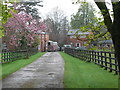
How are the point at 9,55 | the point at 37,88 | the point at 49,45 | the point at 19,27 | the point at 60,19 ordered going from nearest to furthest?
the point at 37,88 → the point at 9,55 → the point at 19,27 → the point at 49,45 → the point at 60,19

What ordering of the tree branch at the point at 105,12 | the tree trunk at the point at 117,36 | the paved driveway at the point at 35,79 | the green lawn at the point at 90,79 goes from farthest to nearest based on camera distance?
the paved driveway at the point at 35,79 → the green lawn at the point at 90,79 → the tree branch at the point at 105,12 → the tree trunk at the point at 117,36

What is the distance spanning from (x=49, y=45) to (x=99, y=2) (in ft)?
156

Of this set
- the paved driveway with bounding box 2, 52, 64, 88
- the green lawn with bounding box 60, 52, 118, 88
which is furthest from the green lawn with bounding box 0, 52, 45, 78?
the green lawn with bounding box 60, 52, 118, 88

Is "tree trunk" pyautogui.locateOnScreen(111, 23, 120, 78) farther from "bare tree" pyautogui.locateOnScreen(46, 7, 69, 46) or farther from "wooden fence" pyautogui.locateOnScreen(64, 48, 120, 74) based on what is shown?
"bare tree" pyautogui.locateOnScreen(46, 7, 69, 46)

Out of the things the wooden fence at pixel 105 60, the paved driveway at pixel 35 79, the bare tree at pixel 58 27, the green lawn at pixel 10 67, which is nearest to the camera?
the paved driveway at pixel 35 79

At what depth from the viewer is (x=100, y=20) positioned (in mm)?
7930

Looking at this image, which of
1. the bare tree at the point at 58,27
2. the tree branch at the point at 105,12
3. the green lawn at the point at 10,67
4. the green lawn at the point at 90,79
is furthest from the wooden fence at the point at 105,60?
the bare tree at the point at 58,27

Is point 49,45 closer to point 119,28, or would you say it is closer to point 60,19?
point 60,19

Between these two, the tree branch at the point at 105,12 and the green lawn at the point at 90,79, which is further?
the green lawn at the point at 90,79

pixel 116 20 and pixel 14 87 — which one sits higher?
pixel 116 20

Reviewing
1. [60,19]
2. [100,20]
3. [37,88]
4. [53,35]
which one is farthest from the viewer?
[53,35]

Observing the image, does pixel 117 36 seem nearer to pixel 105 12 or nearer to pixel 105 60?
pixel 105 12

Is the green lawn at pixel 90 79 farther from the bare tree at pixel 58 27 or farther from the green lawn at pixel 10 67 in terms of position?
the bare tree at pixel 58 27

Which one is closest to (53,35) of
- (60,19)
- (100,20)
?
(60,19)
